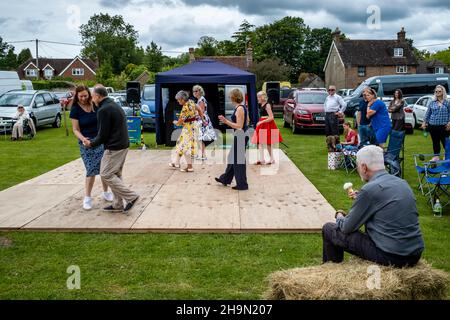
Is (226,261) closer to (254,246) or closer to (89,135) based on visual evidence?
(254,246)

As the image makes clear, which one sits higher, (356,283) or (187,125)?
(187,125)

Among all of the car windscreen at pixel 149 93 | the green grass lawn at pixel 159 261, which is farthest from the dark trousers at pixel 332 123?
the car windscreen at pixel 149 93

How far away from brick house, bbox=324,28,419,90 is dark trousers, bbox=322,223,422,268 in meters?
62.7

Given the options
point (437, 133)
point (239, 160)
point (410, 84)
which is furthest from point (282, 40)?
point (239, 160)

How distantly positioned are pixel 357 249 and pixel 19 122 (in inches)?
655

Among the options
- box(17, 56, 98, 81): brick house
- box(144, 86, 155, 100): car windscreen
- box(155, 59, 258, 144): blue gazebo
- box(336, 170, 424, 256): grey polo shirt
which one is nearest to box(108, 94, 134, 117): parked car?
box(144, 86, 155, 100): car windscreen

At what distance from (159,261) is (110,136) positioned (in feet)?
7.47

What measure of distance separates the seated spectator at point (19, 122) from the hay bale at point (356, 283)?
16169mm

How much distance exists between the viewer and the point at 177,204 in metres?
8.03

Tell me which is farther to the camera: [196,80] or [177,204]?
[196,80]

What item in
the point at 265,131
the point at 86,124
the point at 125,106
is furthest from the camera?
the point at 125,106

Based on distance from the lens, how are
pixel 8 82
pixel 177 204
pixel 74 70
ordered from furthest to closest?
pixel 74 70, pixel 8 82, pixel 177 204

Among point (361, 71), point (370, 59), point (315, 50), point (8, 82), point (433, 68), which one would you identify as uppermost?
point (315, 50)

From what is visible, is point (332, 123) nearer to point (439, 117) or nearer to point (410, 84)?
point (439, 117)
